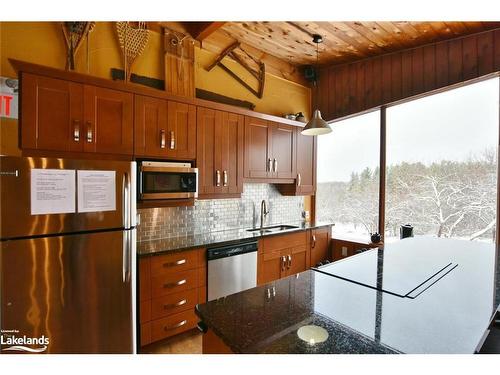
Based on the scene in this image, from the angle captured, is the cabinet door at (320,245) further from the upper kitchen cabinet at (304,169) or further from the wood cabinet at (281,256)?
the upper kitchen cabinet at (304,169)

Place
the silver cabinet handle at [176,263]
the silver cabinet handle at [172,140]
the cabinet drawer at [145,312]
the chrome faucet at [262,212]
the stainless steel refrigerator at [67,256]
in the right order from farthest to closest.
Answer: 1. the chrome faucet at [262,212]
2. the silver cabinet handle at [172,140]
3. the silver cabinet handle at [176,263]
4. the cabinet drawer at [145,312]
5. the stainless steel refrigerator at [67,256]

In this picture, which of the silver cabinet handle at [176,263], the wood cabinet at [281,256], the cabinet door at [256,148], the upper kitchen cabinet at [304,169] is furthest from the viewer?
the upper kitchen cabinet at [304,169]

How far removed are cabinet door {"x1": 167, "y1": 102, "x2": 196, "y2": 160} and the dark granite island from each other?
1608mm

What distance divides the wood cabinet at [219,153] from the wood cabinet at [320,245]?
4.08ft

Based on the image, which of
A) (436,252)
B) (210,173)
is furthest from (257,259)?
(436,252)

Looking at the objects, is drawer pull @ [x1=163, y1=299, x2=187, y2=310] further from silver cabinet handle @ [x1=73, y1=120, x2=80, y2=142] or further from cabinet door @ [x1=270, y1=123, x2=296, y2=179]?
cabinet door @ [x1=270, y1=123, x2=296, y2=179]

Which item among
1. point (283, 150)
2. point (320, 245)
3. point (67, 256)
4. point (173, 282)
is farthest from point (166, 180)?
point (320, 245)

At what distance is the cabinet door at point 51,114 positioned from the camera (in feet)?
5.74

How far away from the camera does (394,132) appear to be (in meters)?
3.38

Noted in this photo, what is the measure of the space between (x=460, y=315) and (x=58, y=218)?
197 centimetres

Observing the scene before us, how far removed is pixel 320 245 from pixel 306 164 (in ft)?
3.64

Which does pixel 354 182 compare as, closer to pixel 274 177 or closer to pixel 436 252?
pixel 274 177

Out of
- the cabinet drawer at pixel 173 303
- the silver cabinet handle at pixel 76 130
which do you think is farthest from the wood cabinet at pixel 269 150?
the silver cabinet handle at pixel 76 130

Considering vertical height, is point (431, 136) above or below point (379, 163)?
above
